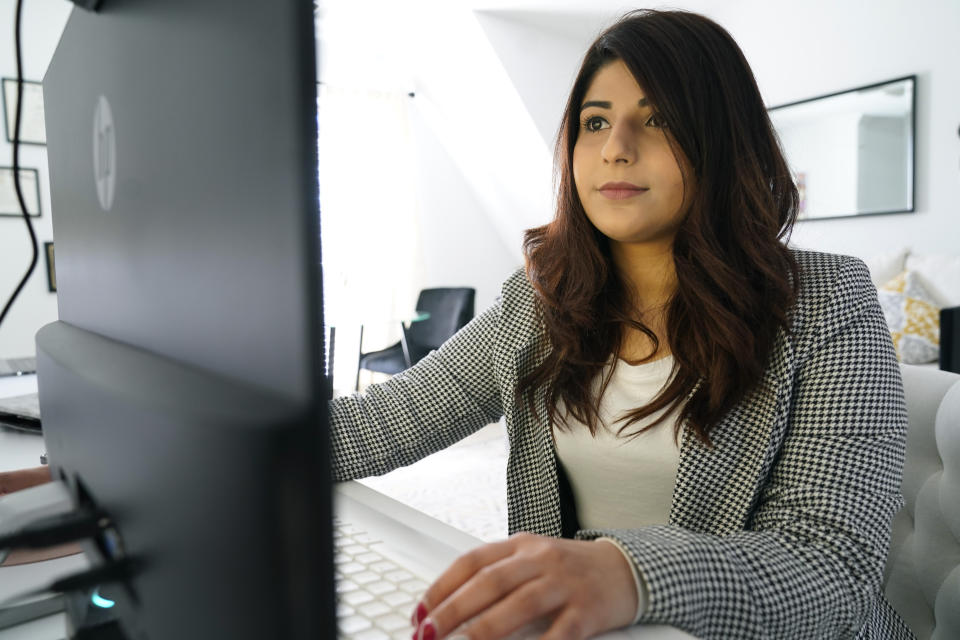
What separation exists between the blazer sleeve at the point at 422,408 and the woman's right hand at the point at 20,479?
1.00 feet

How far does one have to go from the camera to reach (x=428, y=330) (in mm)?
Answer: 4375

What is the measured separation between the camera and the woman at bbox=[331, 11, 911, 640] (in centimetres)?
69

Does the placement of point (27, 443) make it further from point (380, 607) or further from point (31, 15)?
point (31, 15)

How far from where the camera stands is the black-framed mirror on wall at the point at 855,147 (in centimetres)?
348

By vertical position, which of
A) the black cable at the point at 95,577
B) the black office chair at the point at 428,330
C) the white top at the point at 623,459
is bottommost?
the black office chair at the point at 428,330

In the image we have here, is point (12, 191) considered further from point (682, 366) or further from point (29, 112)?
point (682, 366)

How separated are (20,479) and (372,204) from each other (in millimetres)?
4701

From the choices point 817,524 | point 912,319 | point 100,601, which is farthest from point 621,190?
point 912,319

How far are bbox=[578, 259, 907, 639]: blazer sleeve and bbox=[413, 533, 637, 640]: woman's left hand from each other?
34 mm

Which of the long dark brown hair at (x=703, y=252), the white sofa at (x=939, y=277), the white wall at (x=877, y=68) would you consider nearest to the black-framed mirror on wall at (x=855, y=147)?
the white wall at (x=877, y=68)

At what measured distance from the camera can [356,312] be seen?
11.6ft

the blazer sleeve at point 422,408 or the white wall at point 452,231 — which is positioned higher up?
the white wall at point 452,231

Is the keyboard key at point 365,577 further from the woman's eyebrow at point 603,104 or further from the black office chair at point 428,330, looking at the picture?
the black office chair at point 428,330

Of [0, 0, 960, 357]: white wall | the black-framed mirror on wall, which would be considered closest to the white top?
[0, 0, 960, 357]: white wall
